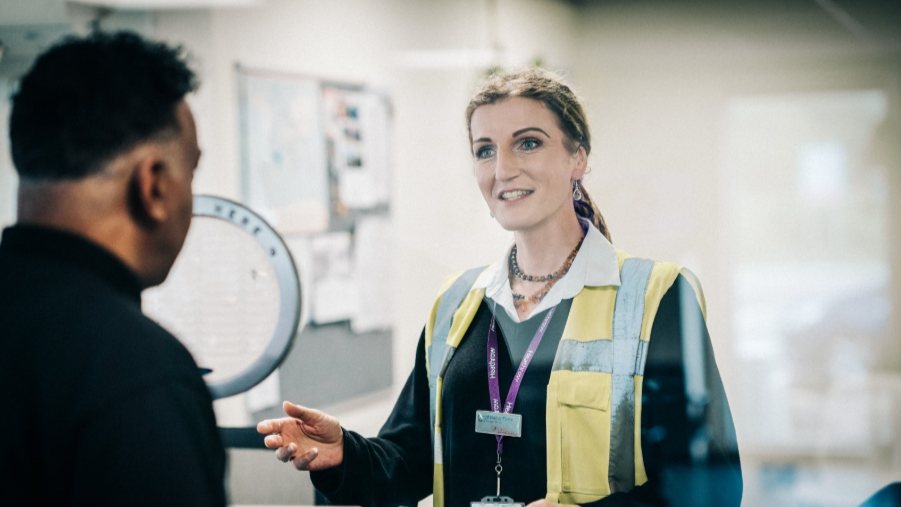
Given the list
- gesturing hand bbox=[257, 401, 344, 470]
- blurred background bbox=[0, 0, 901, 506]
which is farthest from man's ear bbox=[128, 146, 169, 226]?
blurred background bbox=[0, 0, 901, 506]

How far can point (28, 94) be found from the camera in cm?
67

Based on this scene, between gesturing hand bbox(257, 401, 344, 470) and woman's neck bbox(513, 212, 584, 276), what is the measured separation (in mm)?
395

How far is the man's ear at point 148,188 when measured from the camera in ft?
2.19

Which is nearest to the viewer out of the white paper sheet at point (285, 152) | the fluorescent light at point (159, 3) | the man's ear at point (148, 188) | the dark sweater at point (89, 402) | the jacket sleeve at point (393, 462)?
the dark sweater at point (89, 402)

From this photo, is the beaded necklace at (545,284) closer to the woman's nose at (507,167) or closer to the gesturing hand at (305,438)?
the woman's nose at (507,167)

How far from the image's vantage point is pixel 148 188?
671mm

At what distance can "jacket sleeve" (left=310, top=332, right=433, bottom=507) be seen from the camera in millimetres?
1172

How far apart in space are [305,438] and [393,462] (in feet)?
0.52

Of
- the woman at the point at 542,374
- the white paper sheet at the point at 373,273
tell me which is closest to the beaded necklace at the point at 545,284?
the woman at the point at 542,374

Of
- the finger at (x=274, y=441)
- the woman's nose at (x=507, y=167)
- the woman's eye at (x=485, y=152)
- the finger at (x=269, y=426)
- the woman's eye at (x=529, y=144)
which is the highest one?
the woman's eye at (x=529, y=144)

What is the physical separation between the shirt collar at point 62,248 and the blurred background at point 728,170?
1.37 metres

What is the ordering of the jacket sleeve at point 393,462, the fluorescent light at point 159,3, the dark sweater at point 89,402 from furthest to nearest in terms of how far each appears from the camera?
the fluorescent light at point 159,3 < the jacket sleeve at point 393,462 < the dark sweater at point 89,402

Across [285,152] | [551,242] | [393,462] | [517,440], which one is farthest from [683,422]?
[285,152]

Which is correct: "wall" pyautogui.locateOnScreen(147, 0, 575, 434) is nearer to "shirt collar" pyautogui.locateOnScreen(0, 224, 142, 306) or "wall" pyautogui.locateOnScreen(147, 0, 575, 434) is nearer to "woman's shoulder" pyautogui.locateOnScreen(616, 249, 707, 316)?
"woman's shoulder" pyautogui.locateOnScreen(616, 249, 707, 316)
